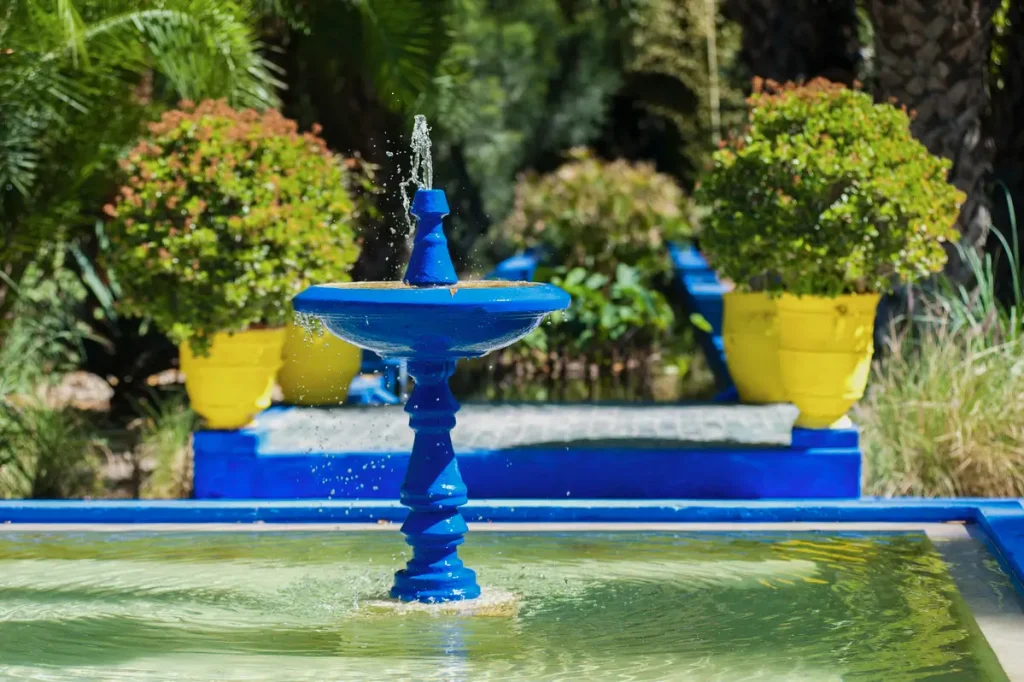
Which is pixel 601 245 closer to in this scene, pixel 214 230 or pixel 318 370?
pixel 318 370

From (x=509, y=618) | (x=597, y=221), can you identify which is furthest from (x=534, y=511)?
(x=597, y=221)

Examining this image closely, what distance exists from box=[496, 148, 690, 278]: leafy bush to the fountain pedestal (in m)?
9.65

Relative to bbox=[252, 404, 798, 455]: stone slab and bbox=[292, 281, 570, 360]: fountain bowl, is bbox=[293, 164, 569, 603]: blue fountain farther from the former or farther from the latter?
bbox=[252, 404, 798, 455]: stone slab

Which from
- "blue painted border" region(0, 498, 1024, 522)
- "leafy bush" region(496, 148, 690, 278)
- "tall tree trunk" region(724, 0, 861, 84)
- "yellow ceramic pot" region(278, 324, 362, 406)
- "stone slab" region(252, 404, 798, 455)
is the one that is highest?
"tall tree trunk" region(724, 0, 861, 84)

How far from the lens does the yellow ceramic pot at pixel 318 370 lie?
399 inches

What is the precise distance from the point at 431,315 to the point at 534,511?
7.91 ft

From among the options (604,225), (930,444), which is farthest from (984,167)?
(604,225)

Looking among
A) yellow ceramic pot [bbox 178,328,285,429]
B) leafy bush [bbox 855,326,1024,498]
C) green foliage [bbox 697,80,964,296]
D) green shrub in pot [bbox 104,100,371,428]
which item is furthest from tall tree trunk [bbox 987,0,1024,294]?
yellow ceramic pot [bbox 178,328,285,429]

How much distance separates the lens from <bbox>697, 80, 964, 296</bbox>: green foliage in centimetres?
812

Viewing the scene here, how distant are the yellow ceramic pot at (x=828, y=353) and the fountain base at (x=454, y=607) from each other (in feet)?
8.42

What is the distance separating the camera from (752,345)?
10.1 m

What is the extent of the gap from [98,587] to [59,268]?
604cm

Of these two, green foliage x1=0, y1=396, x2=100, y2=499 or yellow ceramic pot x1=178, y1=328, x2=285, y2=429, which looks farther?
green foliage x1=0, y1=396, x2=100, y2=499

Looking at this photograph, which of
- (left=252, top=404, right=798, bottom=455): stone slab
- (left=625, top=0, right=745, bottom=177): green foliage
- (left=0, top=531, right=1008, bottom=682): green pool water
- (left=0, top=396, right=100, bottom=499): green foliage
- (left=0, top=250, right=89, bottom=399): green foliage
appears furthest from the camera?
(left=625, top=0, right=745, bottom=177): green foliage
